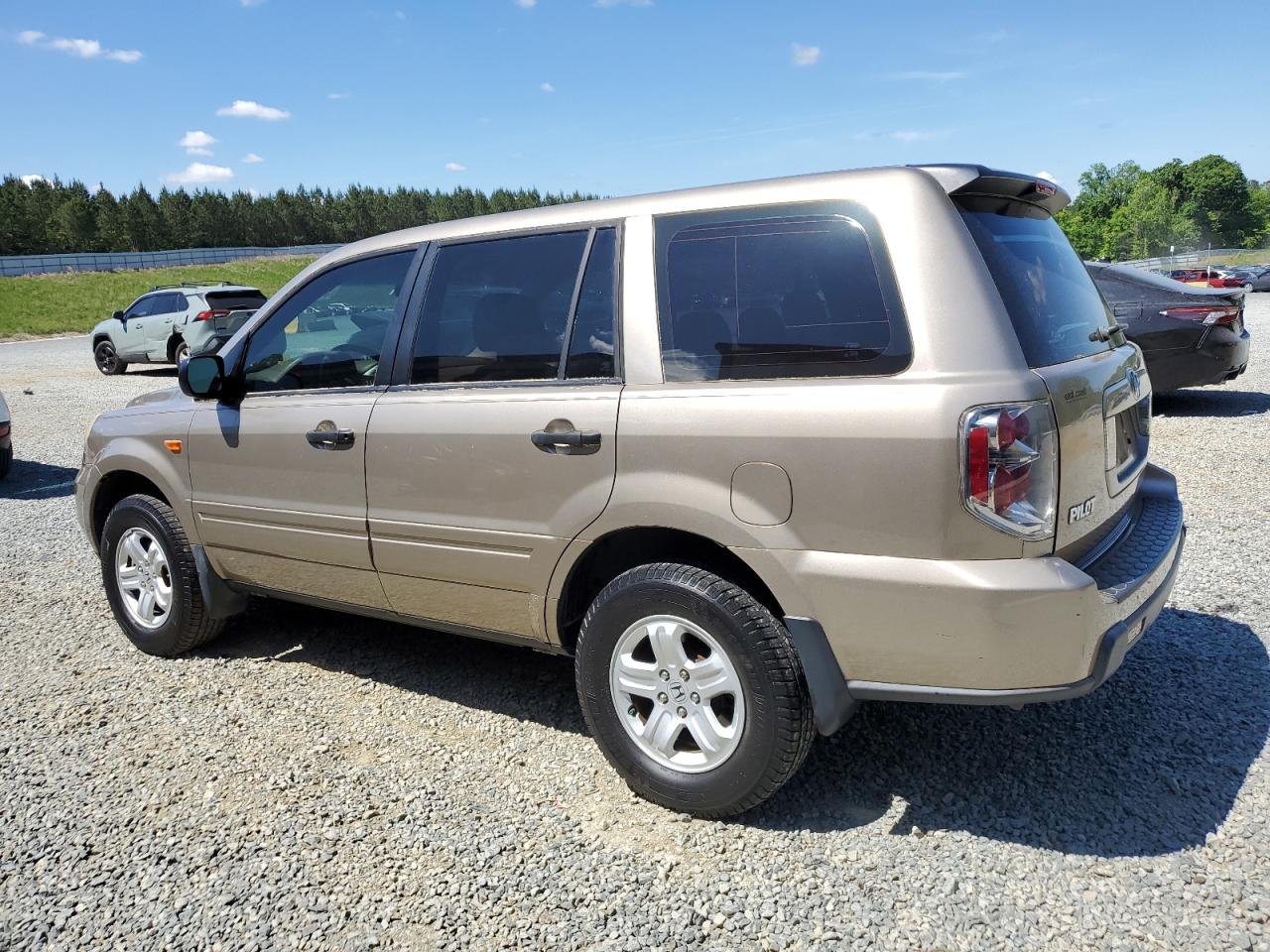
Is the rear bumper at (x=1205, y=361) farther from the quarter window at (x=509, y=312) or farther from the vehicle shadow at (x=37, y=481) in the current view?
the vehicle shadow at (x=37, y=481)

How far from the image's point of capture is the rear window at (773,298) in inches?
105

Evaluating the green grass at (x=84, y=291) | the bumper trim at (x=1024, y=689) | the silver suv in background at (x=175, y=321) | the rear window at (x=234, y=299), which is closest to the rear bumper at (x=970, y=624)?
the bumper trim at (x=1024, y=689)

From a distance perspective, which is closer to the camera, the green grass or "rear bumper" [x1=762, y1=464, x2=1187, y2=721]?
"rear bumper" [x1=762, y1=464, x2=1187, y2=721]

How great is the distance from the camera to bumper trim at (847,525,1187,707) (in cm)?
252

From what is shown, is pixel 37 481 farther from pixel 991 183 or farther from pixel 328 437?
pixel 991 183

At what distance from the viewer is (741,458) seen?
2729 mm

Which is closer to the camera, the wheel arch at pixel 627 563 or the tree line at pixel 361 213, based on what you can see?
the wheel arch at pixel 627 563

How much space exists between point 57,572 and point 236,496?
2.84m

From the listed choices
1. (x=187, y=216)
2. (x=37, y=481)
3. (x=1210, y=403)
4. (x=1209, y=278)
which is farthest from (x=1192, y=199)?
(x=37, y=481)

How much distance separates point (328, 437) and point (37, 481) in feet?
24.0

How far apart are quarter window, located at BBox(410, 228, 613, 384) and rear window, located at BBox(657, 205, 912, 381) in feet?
0.86

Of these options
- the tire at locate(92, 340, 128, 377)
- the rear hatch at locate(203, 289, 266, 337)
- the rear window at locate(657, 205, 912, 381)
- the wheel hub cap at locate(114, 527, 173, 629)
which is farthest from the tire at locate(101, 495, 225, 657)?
the tire at locate(92, 340, 128, 377)

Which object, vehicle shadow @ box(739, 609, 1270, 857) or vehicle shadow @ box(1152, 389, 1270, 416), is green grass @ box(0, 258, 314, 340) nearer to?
vehicle shadow @ box(1152, 389, 1270, 416)

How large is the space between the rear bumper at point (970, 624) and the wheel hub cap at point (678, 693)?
0.36 metres
